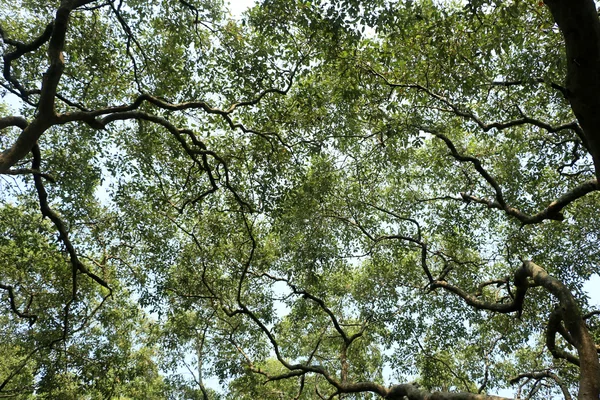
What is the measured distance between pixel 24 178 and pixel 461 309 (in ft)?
32.4

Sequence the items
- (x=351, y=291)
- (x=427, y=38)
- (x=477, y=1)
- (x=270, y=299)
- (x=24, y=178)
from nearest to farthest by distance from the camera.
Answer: (x=477, y=1), (x=427, y=38), (x=24, y=178), (x=270, y=299), (x=351, y=291)

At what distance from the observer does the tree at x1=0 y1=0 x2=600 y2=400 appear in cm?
621

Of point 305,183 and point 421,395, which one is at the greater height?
point 305,183

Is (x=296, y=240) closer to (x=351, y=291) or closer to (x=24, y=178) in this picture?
(x=351, y=291)

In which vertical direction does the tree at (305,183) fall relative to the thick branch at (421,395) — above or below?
above

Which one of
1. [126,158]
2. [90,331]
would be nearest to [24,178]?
[126,158]

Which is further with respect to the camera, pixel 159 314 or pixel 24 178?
pixel 159 314

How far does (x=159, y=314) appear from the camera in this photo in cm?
959

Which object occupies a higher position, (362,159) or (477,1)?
(362,159)

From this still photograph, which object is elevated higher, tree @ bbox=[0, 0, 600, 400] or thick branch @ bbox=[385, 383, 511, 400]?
tree @ bbox=[0, 0, 600, 400]

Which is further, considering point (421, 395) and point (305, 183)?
point (305, 183)

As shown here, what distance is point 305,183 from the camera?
333 inches

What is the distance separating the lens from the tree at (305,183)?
20.4 feet

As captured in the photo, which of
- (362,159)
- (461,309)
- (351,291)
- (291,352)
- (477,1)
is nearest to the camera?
(477,1)
